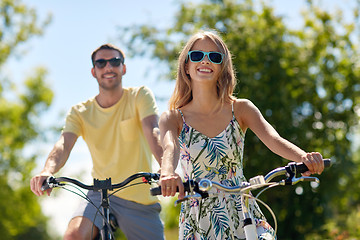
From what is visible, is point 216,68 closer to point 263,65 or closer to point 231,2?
point 263,65

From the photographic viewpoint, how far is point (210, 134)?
3.28m

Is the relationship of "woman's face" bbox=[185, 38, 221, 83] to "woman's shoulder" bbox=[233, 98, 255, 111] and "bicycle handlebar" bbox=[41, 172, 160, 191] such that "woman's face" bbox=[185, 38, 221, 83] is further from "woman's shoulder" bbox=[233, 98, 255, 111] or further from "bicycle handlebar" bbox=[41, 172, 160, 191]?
"bicycle handlebar" bbox=[41, 172, 160, 191]

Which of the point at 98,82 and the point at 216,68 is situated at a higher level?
the point at 98,82

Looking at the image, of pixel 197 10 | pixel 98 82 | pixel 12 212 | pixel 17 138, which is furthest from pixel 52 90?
pixel 98 82

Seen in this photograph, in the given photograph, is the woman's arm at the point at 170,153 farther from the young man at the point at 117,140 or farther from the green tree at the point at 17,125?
the green tree at the point at 17,125

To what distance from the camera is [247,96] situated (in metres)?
10.4

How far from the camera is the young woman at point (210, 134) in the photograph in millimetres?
3057

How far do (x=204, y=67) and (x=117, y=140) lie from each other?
4.53 ft

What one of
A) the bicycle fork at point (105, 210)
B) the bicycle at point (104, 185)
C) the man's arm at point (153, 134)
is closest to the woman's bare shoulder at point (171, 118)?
the bicycle at point (104, 185)

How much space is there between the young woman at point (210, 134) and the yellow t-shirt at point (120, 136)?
0.92 metres

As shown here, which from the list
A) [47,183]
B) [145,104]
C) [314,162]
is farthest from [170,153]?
[145,104]

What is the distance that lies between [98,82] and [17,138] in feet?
65.7

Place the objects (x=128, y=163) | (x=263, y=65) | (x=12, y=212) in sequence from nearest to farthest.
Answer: (x=128, y=163)
(x=263, y=65)
(x=12, y=212)

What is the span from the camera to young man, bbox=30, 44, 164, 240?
13.7ft
